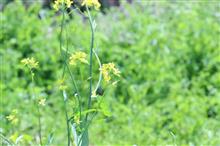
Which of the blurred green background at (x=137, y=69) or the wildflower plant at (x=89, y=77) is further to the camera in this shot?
the blurred green background at (x=137, y=69)

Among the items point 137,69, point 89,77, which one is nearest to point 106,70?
point 89,77

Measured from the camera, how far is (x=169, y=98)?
5645 millimetres

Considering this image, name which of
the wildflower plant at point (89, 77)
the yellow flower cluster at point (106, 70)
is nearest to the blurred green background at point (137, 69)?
the wildflower plant at point (89, 77)

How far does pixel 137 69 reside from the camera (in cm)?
610

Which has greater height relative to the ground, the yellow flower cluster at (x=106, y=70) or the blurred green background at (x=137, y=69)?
the yellow flower cluster at (x=106, y=70)

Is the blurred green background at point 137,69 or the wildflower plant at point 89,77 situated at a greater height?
the wildflower plant at point 89,77

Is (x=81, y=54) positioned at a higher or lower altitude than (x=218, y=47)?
higher

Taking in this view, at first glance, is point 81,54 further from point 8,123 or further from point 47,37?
point 47,37

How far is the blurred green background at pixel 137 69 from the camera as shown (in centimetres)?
511

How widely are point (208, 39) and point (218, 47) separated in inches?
5.1

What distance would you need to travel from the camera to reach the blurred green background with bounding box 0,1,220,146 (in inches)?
201

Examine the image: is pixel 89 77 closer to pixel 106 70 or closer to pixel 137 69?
pixel 106 70

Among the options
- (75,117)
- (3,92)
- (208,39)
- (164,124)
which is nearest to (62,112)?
(3,92)

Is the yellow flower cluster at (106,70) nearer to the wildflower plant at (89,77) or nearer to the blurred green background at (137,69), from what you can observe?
the wildflower plant at (89,77)
